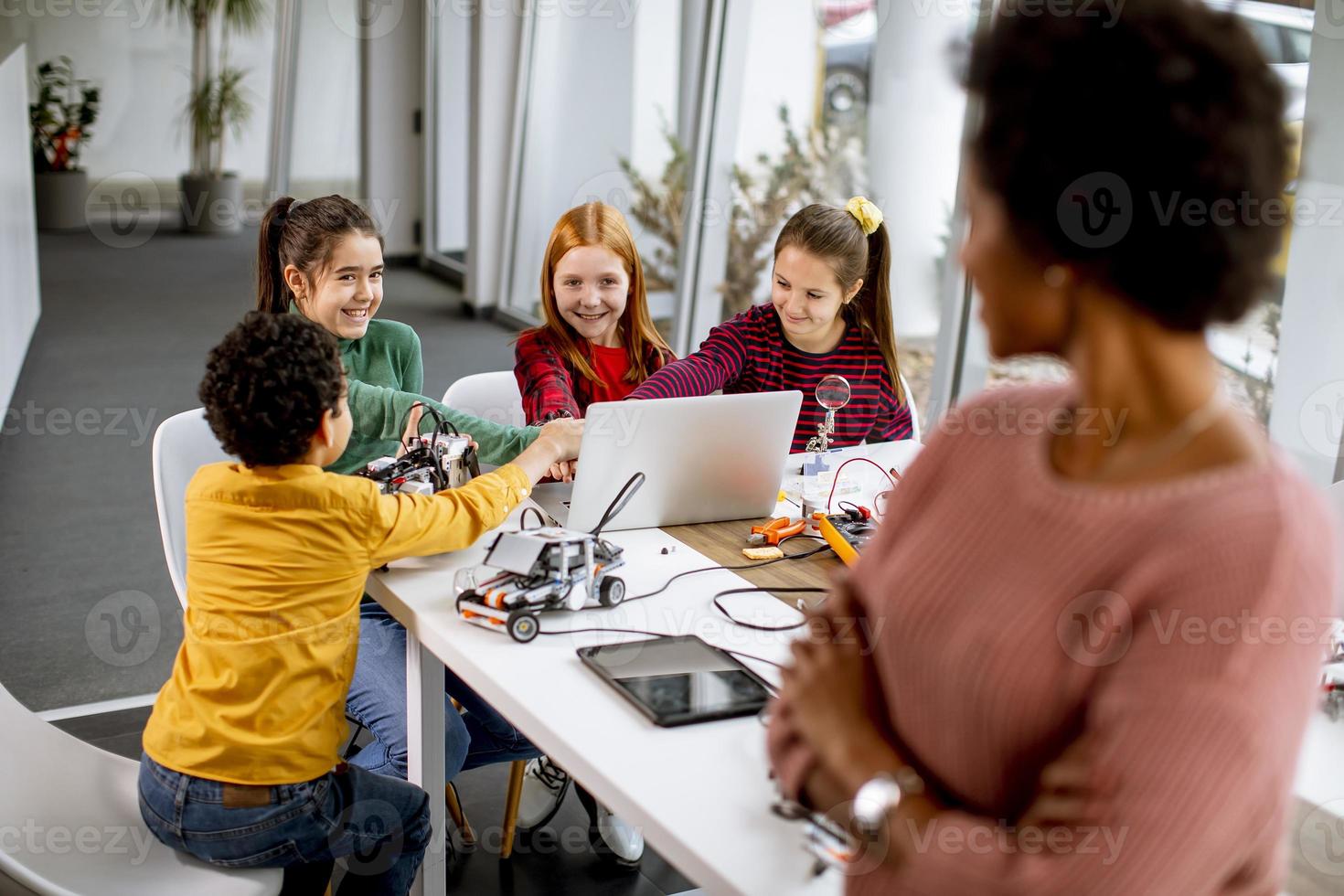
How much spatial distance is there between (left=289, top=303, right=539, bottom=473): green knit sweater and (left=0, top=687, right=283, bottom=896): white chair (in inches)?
27.7

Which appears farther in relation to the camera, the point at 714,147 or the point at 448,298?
the point at 448,298

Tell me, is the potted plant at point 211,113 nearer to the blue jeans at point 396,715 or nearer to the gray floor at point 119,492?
the gray floor at point 119,492

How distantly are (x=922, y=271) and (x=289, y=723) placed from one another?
A: 3.23 m

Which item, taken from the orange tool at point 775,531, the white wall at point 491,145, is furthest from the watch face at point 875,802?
the white wall at point 491,145

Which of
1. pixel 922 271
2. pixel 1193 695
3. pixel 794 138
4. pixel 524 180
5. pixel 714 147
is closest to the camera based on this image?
pixel 1193 695

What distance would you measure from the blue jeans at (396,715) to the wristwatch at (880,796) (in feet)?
3.54

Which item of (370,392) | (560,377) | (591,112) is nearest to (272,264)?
(370,392)

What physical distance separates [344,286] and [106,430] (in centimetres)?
338

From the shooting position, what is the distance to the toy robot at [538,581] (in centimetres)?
170

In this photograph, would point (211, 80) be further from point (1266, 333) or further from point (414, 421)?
point (1266, 333)

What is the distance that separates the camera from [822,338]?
273cm

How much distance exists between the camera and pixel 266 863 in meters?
1.66

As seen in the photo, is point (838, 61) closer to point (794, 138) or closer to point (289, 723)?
point (794, 138)

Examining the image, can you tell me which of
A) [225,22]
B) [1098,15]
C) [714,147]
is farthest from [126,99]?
[1098,15]
